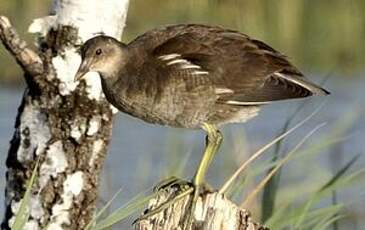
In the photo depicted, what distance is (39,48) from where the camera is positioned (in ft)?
17.7

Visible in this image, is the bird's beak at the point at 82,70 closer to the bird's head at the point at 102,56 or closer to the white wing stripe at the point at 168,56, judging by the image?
the bird's head at the point at 102,56

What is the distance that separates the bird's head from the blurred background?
6.23ft

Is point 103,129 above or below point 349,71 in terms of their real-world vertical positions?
below

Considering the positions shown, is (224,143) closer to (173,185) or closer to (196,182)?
(173,185)

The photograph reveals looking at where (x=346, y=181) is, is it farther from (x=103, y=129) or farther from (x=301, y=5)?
(x=301, y=5)

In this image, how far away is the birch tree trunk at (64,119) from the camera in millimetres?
5277

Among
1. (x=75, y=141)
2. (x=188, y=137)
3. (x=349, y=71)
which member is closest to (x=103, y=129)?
(x=75, y=141)

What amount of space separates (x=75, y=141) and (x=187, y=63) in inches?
23.2

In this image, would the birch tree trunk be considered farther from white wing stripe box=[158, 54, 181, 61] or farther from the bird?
white wing stripe box=[158, 54, 181, 61]

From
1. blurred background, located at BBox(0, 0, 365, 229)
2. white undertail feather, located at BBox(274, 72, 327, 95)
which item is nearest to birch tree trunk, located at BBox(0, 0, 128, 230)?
white undertail feather, located at BBox(274, 72, 327, 95)

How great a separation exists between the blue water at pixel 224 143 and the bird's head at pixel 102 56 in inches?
75.4

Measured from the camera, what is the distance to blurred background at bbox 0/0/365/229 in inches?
345


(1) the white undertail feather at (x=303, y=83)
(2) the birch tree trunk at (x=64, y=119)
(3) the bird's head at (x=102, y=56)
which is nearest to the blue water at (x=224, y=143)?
(2) the birch tree trunk at (x=64, y=119)

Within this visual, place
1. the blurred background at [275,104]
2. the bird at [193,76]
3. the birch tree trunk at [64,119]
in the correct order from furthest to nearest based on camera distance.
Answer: the blurred background at [275,104], the birch tree trunk at [64,119], the bird at [193,76]
